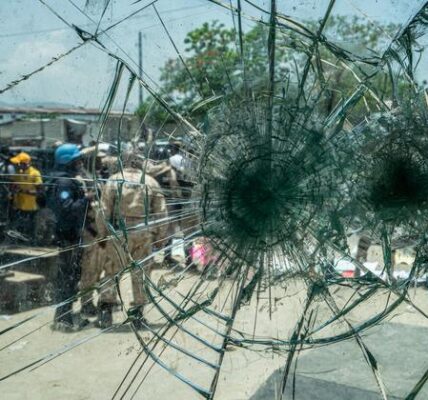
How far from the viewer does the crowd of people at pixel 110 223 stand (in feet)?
7.77

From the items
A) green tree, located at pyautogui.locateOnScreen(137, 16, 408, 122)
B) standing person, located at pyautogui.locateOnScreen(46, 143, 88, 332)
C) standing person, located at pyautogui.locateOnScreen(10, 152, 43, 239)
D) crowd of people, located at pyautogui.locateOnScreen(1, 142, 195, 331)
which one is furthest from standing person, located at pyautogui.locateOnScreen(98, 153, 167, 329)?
standing person, located at pyautogui.locateOnScreen(10, 152, 43, 239)

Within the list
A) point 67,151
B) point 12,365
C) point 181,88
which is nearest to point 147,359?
point 12,365

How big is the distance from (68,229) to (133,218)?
277mm

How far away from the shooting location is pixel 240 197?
2309 millimetres

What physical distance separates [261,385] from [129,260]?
663mm

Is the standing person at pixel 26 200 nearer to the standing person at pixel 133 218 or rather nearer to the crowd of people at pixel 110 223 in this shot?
the crowd of people at pixel 110 223

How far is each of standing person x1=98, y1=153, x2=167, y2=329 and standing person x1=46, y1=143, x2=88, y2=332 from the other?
0.35ft

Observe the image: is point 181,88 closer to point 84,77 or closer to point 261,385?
point 84,77

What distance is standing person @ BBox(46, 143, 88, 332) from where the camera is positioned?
2.43 m

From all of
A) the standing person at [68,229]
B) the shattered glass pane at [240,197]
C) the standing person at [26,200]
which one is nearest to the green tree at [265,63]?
the shattered glass pane at [240,197]

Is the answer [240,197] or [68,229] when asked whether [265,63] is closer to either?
[240,197]

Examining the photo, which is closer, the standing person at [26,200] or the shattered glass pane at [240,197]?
the shattered glass pane at [240,197]

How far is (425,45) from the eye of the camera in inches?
88.8

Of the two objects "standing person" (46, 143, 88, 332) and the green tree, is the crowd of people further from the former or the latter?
the green tree
